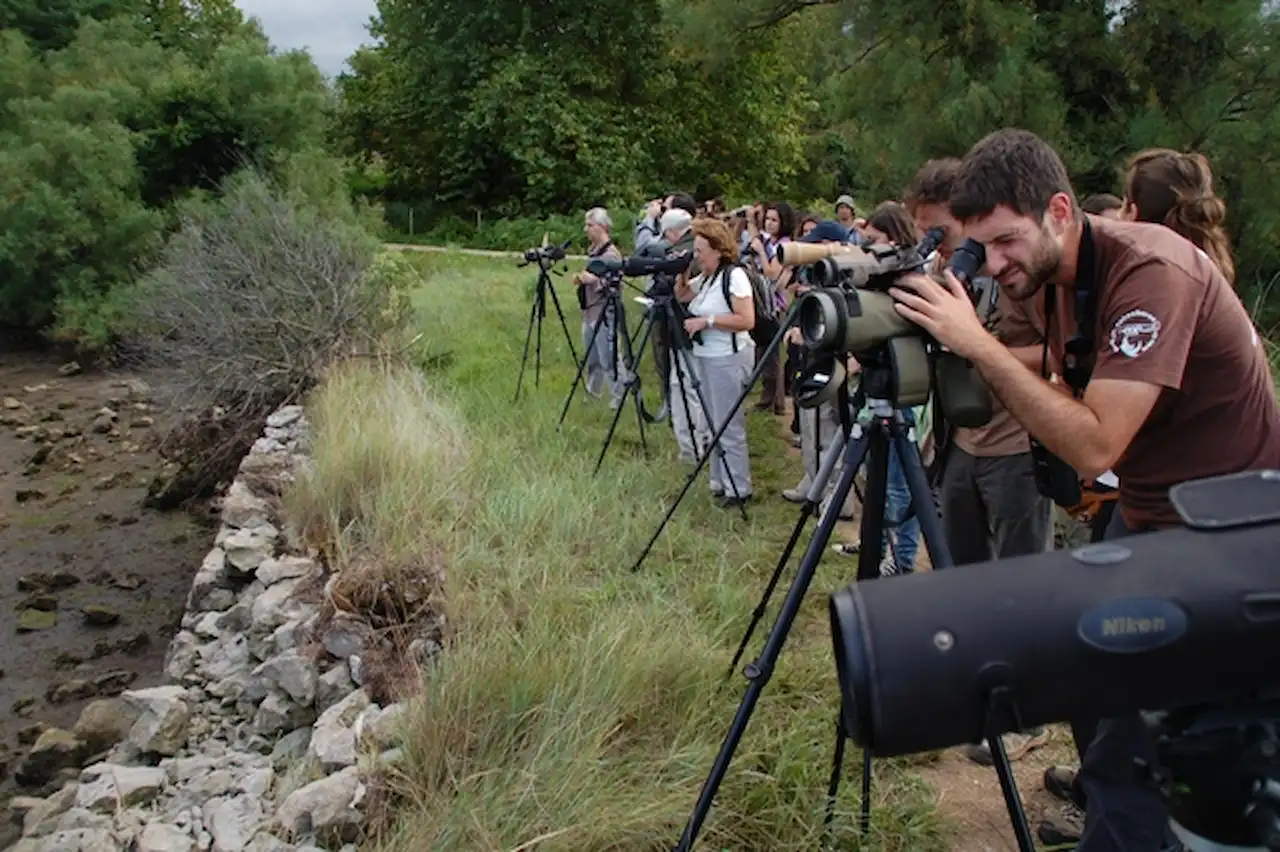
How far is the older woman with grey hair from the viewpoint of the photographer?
22.3 feet

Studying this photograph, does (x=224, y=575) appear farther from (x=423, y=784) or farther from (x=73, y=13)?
(x=73, y=13)

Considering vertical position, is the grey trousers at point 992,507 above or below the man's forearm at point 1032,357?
below

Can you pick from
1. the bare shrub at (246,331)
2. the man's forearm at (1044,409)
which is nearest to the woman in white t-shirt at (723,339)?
the man's forearm at (1044,409)

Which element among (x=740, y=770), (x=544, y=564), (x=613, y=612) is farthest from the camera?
(x=544, y=564)

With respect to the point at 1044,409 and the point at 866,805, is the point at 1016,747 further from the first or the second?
the point at 1044,409

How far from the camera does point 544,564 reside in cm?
373

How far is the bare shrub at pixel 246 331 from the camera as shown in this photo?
7.93 meters

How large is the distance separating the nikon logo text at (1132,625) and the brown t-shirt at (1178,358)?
0.76 meters

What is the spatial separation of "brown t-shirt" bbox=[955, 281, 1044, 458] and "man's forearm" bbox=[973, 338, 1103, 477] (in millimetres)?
747

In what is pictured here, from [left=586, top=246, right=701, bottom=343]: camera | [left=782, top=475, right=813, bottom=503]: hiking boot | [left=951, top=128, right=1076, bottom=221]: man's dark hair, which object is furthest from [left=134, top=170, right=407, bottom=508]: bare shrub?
[left=951, top=128, right=1076, bottom=221]: man's dark hair

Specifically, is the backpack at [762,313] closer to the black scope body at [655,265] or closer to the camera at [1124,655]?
the black scope body at [655,265]

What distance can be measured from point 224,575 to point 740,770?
366 centimetres

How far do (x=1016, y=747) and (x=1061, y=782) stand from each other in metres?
0.24

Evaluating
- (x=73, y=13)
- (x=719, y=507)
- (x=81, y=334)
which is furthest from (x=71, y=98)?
(x=719, y=507)
